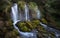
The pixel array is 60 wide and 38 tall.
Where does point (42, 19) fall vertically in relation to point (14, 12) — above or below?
below

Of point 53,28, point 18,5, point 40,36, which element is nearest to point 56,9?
point 53,28

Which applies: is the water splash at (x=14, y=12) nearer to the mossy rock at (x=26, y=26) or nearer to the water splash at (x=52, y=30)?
the mossy rock at (x=26, y=26)

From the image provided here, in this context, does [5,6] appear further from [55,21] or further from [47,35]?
[55,21]

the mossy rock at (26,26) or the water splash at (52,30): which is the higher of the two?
the mossy rock at (26,26)

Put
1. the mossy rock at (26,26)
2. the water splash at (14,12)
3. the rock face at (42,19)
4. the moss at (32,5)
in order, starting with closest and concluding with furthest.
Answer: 1. the rock face at (42,19)
2. the mossy rock at (26,26)
3. the water splash at (14,12)
4. the moss at (32,5)

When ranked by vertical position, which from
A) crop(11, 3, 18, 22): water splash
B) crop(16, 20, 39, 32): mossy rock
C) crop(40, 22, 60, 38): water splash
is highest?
crop(11, 3, 18, 22): water splash

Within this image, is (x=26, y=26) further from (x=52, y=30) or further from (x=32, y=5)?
(x=32, y=5)

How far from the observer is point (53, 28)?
17.9 meters

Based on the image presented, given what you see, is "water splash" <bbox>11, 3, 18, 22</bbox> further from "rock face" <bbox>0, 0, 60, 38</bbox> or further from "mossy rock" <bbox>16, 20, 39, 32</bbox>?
"mossy rock" <bbox>16, 20, 39, 32</bbox>

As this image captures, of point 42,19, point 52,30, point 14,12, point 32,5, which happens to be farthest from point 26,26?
point 32,5

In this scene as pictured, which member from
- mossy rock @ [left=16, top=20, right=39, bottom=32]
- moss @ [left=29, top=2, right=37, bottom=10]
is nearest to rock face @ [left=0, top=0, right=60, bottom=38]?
mossy rock @ [left=16, top=20, right=39, bottom=32]

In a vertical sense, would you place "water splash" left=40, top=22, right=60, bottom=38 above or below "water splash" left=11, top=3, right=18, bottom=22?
below

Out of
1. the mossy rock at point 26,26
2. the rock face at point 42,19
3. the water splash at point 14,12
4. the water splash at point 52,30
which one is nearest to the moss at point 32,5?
the rock face at point 42,19

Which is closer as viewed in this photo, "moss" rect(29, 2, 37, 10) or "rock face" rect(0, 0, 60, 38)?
"rock face" rect(0, 0, 60, 38)
